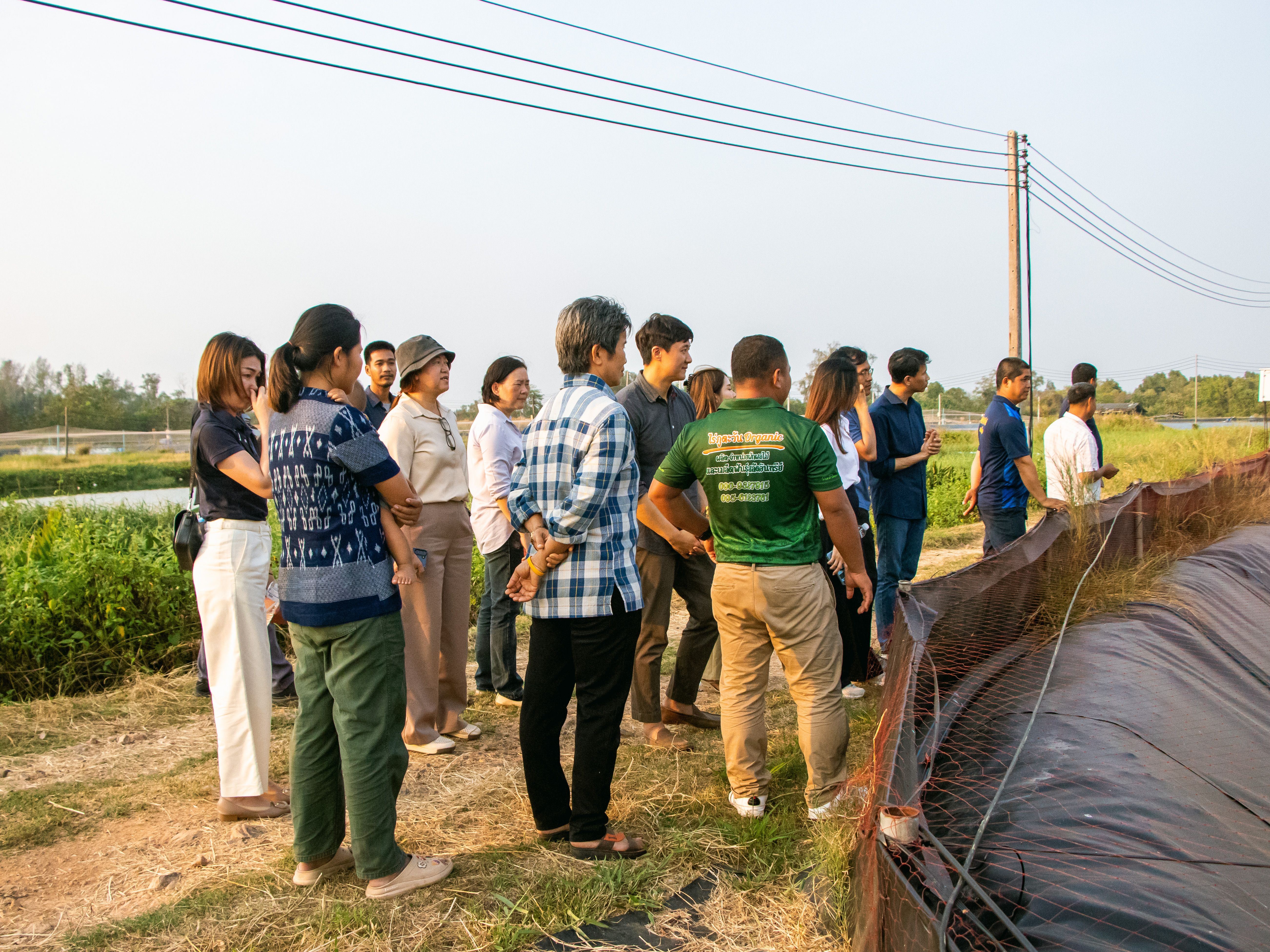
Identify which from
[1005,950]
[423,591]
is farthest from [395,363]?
[1005,950]

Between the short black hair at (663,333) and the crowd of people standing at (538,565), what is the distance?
0.04ft

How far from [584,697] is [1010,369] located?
4.15m

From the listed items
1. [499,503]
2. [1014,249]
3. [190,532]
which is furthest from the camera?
[1014,249]

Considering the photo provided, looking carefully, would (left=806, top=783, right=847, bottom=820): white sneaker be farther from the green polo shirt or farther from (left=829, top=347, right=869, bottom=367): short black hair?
(left=829, top=347, right=869, bottom=367): short black hair

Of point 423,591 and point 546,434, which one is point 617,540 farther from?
point 423,591

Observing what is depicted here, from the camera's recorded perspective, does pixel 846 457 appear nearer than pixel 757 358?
No

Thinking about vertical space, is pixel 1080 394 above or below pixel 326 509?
above

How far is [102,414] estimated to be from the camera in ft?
192

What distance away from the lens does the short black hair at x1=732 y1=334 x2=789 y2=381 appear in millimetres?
3135

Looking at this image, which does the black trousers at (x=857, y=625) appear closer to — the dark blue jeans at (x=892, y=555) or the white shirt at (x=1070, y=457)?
the dark blue jeans at (x=892, y=555)

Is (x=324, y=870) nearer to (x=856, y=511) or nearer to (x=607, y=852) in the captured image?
(x=607, y=852)

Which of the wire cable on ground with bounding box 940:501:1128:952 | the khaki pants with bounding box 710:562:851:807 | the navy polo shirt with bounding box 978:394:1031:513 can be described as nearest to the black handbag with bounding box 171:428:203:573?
the khaki pants with bounding box 710:562:851:807

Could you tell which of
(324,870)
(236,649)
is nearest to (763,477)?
(324,870)

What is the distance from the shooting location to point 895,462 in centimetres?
493
